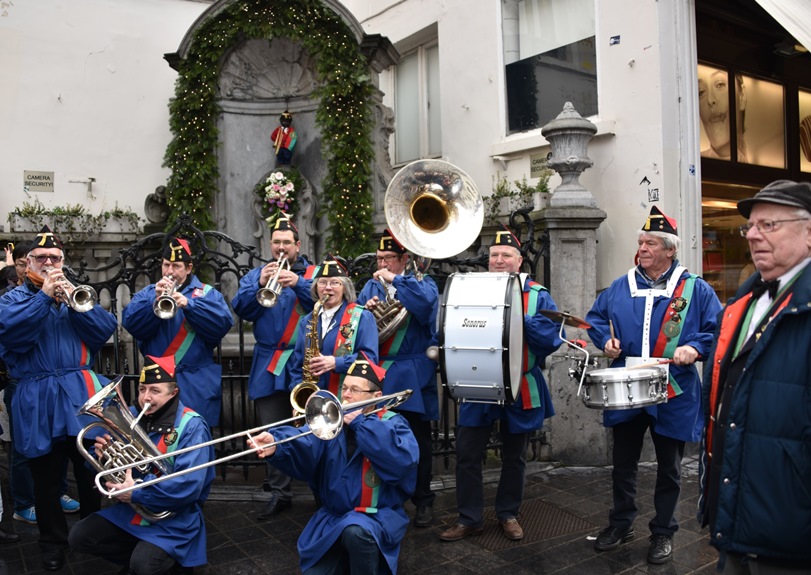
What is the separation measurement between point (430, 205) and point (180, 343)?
2160 mm

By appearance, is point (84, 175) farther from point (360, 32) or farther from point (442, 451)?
point (442, 451)

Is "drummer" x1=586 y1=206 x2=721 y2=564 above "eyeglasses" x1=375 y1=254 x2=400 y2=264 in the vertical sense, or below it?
below

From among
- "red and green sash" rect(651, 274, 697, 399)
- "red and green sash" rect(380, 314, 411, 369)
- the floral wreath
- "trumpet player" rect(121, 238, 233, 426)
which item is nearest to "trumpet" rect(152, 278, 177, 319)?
"trumpet player" rect(121, 238, 233, 426)

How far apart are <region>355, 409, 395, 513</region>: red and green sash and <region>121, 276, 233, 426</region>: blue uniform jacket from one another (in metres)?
2.05

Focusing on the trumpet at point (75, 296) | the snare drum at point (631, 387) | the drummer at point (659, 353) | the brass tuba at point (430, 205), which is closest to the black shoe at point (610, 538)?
the drummer at point (659, 353)

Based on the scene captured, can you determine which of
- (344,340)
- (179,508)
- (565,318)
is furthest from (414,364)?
(179,508)

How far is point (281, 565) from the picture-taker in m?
4.75

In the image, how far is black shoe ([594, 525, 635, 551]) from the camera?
4.91 metres

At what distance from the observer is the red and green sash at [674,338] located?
4664 millimetres

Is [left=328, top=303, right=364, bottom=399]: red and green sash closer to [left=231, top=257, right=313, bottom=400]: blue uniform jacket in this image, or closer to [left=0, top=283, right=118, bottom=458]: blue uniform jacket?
[left=231, top=257, right=313, bottom=400]: blue uniform jacket

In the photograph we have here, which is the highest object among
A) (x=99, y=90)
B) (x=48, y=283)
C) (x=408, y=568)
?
(x=99, y=90)

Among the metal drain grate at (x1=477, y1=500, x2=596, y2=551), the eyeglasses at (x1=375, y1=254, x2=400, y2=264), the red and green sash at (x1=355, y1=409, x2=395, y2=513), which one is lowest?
the metal drain grate at (x1=477, y1=500, x2=596, y2=551)

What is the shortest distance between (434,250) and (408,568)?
84.7 inches

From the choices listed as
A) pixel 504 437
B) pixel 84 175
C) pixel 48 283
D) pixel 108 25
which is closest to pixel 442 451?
pixel 504 437
